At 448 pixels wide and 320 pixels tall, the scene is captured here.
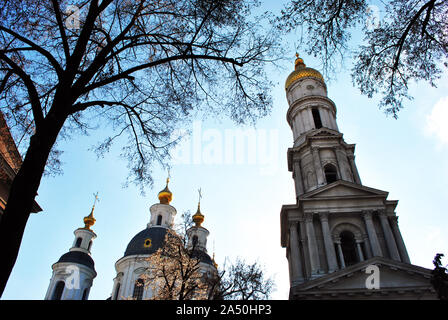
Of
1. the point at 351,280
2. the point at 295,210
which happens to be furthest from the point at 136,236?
the point at 351,280

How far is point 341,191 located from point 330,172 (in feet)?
14.0

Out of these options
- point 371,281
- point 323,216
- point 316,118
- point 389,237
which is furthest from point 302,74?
point 371,281

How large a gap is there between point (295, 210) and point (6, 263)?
2403 centimetres

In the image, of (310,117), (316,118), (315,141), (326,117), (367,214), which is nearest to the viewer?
(367,214)

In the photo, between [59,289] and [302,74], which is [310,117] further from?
[59,289]

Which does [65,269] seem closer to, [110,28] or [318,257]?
[318,257]

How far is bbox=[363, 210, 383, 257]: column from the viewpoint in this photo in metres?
23.6

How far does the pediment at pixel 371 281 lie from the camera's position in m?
19.1

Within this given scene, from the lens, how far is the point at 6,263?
202 inches

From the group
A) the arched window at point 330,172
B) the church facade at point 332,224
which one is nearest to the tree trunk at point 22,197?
the church facade at point 332,224

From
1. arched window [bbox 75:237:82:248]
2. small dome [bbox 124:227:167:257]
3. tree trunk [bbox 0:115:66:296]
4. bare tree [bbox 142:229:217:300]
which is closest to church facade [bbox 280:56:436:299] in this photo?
bare tree [bbox 142:229:217:300]

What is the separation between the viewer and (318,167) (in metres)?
29.8

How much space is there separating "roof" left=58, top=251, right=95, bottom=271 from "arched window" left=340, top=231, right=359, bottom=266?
1449 inches
